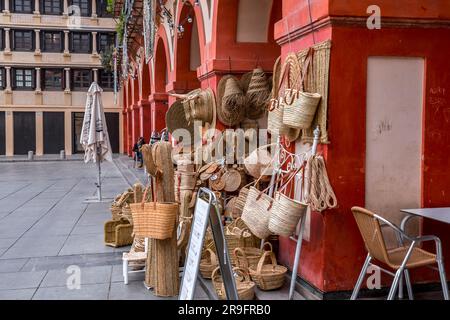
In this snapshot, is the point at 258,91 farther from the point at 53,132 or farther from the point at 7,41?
the point at 7,41

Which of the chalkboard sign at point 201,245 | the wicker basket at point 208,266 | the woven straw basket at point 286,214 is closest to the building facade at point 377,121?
the woven straw basket at point 286,214

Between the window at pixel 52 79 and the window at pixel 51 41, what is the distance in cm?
130

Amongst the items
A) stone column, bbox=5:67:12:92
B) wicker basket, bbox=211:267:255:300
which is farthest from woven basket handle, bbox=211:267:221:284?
stone column, bbox=5:67:12:92

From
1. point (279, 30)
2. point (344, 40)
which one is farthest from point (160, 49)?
point (344, 40)

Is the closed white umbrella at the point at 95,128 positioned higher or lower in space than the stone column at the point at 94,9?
lower

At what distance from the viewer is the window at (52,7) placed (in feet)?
108

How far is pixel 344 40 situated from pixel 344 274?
80.0 inches

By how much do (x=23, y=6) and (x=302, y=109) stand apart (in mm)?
32388

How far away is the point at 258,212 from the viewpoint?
16.4 feet

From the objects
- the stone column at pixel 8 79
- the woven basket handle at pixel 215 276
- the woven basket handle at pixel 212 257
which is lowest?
the woven basket handle at pixel 215 276

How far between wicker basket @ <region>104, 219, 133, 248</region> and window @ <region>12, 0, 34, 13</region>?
29.5 metres

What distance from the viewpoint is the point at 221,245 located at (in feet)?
12.0

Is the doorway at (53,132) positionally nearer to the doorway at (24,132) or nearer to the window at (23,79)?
the doorway at (24,132)
